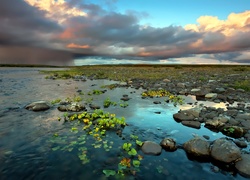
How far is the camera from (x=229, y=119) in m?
10.7

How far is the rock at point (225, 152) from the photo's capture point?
22.1 ft

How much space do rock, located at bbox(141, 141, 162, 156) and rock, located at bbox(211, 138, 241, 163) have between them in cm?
192

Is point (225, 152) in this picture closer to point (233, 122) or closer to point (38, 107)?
point (233, 122)

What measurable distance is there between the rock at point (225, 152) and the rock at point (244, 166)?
6.8 inches

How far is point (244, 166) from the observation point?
20.9 feet

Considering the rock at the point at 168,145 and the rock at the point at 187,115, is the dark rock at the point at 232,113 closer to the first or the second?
the rock at the point at 187,115

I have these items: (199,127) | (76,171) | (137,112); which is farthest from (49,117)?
(199,127)

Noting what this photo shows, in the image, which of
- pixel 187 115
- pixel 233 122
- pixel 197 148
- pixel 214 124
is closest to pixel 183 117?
pixel 187 115

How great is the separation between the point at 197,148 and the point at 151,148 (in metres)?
1.69

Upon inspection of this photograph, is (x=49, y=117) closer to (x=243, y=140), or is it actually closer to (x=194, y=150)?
(x=194, y=150)

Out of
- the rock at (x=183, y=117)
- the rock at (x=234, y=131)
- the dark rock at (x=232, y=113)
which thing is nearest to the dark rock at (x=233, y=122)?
the rock at (x=234, y=131)

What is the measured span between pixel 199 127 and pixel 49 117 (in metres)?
8.35

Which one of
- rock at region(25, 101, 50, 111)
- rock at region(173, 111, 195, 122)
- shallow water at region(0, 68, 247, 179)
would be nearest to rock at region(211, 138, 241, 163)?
shallow water at region(0, 68, 247, 179)

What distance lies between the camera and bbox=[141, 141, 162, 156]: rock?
7368 millimetres
